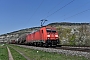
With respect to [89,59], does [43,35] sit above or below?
above

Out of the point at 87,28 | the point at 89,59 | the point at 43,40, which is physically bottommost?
the point at 89,59

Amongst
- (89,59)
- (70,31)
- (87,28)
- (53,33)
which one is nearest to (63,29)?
(70,31)

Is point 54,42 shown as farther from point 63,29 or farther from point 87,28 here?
point 63,29

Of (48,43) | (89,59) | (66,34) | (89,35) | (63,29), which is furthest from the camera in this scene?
(63,29)

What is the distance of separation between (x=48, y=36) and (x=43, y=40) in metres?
1.40

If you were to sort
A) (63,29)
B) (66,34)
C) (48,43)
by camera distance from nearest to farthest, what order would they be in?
1. (48,43)
2. (66,34)
3. (63,29)

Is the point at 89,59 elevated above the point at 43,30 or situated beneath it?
situated beneath

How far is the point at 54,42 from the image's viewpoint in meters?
39.8

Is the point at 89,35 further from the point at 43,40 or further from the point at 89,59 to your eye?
the point at 89,59

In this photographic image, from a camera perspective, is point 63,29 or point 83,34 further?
point 63,29

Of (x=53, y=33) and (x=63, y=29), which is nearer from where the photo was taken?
(x=53, y=33)

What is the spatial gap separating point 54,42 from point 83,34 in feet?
116

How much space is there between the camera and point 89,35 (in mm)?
71500

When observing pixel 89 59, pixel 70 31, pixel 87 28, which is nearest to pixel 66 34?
pixel 70 31
